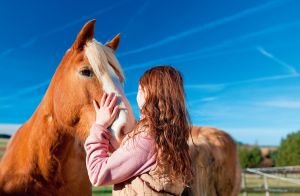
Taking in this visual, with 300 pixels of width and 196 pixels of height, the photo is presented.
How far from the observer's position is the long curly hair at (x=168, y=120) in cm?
159

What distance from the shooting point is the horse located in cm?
283

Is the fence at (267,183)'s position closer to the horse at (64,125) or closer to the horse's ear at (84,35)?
the horse at (64,125)

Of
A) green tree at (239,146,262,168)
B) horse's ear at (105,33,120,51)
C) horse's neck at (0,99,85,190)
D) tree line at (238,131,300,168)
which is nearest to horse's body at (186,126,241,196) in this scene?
horse's neck at (0,99,85,190)

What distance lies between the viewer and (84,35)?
304 centimetres

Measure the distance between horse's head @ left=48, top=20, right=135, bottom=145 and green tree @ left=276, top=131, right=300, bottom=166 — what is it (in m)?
41.6

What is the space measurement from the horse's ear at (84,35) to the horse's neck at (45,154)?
0.67 meters

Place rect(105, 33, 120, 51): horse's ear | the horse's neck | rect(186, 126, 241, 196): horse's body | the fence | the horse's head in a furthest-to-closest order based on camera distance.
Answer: the fence
rect(105, 33, 120, 51): horse's ear
the horse's neck
the horse's head
rect(186, 126, 241, 196): horse's body

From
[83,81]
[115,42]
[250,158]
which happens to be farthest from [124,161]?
[250,158]

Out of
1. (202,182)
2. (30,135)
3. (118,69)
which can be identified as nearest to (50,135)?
(30,135)

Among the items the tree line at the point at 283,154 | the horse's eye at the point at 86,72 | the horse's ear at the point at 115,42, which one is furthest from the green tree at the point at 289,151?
the horse's eye at the point at 86,72

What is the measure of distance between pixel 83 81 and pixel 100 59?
233 mm

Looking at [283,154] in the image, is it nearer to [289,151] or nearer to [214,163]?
[289,151]

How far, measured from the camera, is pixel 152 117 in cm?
165

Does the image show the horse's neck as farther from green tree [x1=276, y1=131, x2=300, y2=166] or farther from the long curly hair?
green tree [x1=276, y1=131, x2=300, y2=166]
